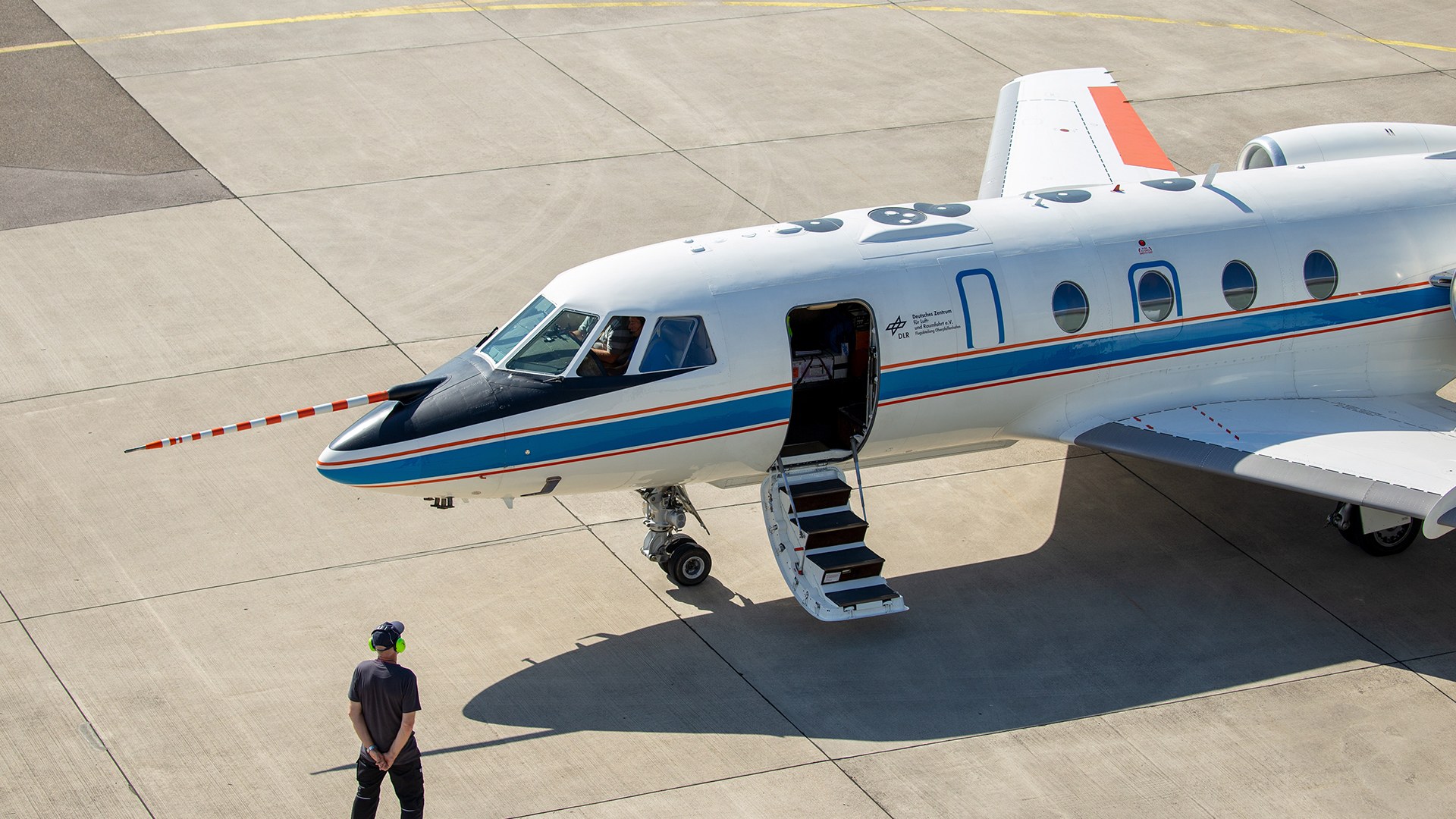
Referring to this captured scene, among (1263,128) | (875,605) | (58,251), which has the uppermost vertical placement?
(1263,128)

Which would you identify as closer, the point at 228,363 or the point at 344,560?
the point at 344,560

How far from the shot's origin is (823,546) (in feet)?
47.4

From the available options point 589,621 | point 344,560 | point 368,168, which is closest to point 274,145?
point 368,168

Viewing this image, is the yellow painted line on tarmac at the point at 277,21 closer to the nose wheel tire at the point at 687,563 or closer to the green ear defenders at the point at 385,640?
the nose wheel tire at the point at 687,563

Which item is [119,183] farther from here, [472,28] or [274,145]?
[472,28]

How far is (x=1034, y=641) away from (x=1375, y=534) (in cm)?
372

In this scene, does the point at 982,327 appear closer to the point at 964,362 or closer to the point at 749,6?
the point at 964,362

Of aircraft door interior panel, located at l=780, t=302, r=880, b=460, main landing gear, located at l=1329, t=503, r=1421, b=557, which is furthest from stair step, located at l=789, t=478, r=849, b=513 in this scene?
main landing gear, located at l=1329, t=503, r=1421, b=557

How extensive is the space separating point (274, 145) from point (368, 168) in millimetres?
1613

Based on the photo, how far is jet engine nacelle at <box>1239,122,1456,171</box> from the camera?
17766mm

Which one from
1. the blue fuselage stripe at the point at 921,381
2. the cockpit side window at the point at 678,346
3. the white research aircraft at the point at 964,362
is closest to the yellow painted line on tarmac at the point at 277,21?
the white research aircraft at the point at 964,362

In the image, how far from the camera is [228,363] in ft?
60.2

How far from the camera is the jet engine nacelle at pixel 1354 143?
58.3 ft

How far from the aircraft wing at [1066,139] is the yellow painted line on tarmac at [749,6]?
7903mm
